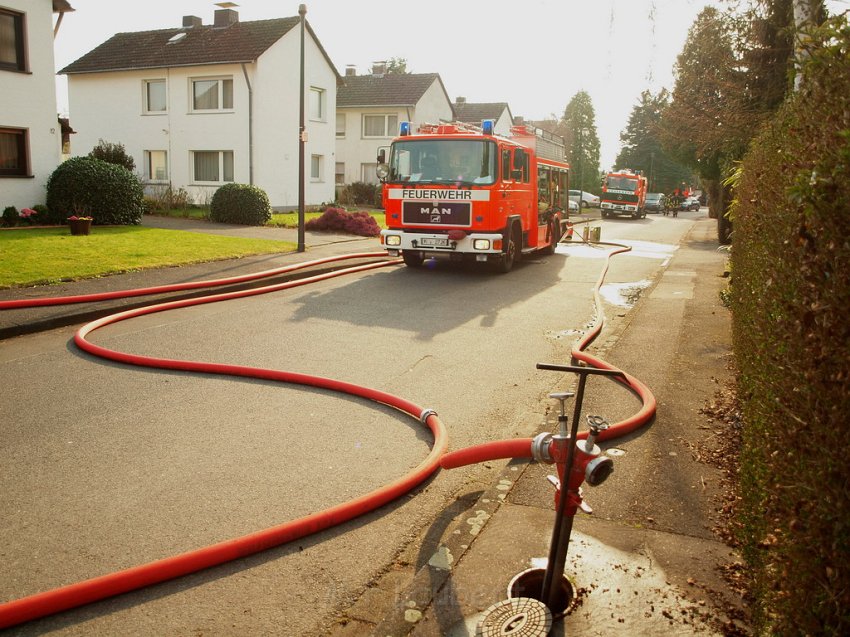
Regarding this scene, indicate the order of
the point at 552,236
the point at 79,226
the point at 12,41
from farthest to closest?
the point at 12,41, the point at 552,236, the point at 79,226

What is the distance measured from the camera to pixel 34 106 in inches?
832

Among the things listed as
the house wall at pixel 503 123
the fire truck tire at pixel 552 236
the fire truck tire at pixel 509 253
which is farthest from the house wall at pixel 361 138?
the fire truck tire at pixel 509 253

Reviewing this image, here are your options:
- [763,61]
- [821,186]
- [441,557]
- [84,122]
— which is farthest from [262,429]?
[84,122]

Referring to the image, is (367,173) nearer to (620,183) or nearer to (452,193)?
(620,183)

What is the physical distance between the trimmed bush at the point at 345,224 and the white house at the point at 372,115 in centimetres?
2207

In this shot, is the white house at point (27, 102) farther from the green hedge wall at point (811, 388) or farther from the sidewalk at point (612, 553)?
the green hedge wall at point (811, 388)

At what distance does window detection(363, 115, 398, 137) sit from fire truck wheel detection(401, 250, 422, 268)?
30994 millimetres

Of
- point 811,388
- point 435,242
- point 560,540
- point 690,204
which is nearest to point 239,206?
point 435,242

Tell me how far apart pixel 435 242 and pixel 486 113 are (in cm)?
4645

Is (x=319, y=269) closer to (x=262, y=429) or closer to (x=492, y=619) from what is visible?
(x=262, y=429)

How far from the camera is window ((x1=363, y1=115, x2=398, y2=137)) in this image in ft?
149

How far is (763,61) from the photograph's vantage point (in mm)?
16312

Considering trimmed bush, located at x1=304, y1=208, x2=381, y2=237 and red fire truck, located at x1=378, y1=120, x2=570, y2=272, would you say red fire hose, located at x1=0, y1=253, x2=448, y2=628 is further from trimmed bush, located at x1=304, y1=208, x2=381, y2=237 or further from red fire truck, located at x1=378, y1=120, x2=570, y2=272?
trimmed bush, located at x1=304, y1=208, x2=381, y2=237

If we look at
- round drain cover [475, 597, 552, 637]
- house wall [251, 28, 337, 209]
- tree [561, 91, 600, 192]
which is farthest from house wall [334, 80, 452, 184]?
round drain cover [475, 597, 552, 637]
